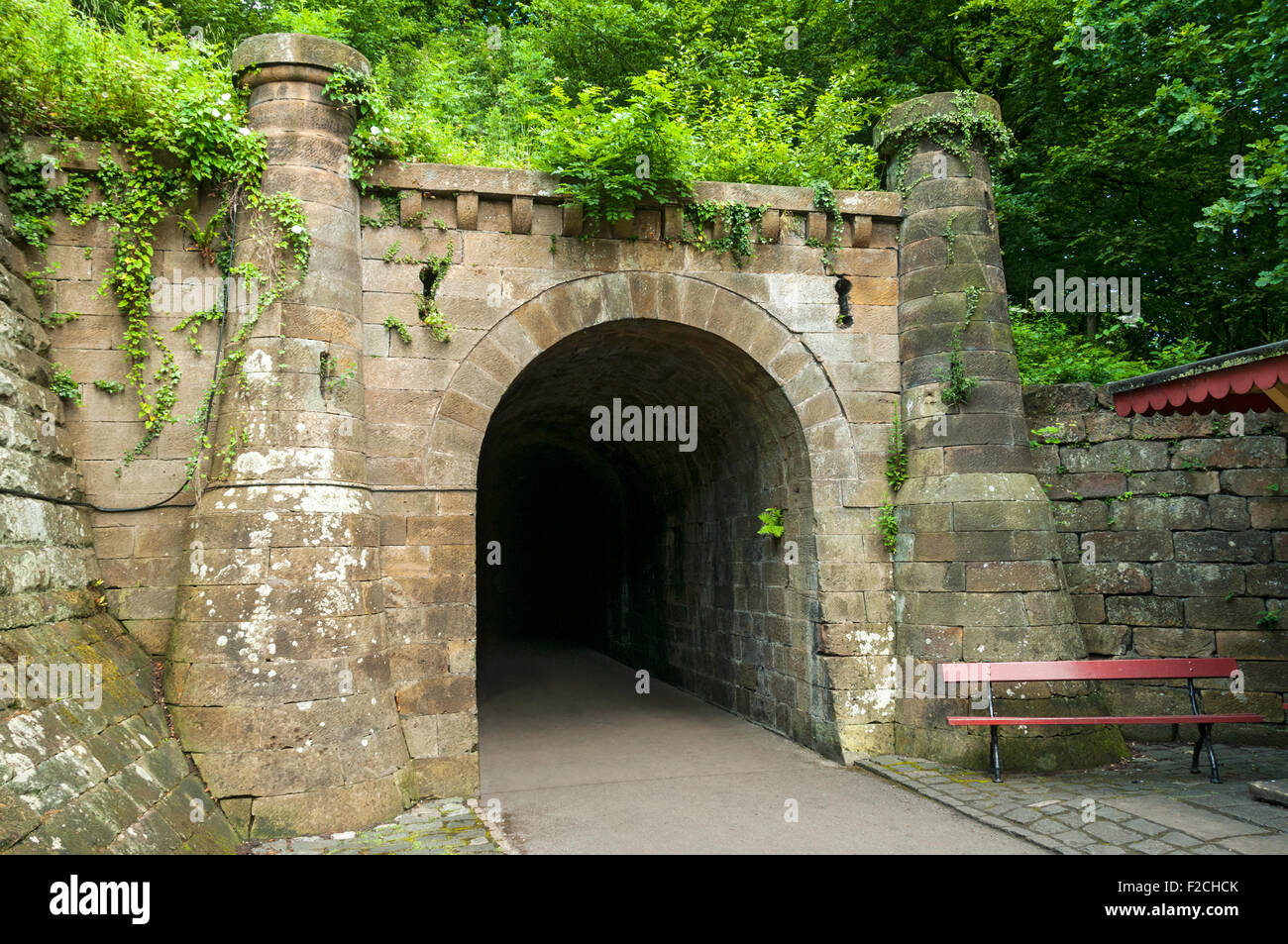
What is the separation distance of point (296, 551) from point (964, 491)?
561 centimetres

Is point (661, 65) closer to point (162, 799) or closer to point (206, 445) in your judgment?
point (206, 445)

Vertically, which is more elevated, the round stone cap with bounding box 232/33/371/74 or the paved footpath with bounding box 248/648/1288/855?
the round stone cap with bounding box 232/33/371/74

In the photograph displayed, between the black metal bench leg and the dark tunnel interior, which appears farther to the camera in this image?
the dark tunnel interior

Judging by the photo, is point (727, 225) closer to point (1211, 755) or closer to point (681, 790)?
point (681, 790)

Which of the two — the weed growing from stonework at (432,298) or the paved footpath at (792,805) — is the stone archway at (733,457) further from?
the paved footpath at (792,805)

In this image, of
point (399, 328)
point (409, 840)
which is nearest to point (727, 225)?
point (399, 328)

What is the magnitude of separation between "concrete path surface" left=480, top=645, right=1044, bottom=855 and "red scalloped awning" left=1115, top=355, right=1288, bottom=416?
3.62 metres

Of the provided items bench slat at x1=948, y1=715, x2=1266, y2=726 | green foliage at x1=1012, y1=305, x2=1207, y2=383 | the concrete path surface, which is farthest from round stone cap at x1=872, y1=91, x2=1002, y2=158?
the concrete path surface

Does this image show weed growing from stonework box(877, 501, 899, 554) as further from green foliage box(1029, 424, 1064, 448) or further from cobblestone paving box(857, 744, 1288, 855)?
green foliage box(1029, 424, 1064, 448)

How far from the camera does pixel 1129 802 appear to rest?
5.83 metres

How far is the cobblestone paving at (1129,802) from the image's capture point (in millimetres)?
5020

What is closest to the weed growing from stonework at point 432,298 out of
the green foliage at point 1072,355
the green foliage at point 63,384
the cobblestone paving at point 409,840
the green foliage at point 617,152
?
the green foliage at point 617,152

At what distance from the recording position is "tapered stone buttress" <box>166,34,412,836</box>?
5.55 m

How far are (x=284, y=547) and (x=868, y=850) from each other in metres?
4.44
